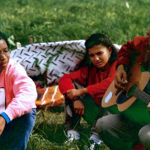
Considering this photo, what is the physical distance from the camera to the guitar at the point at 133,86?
2.99m

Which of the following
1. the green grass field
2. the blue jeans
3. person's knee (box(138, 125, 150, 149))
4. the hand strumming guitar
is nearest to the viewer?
person's knee (box(138, 125, 150, 149))

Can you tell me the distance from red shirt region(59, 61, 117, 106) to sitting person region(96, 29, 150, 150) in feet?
1.66

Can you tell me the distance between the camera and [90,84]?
163 inches

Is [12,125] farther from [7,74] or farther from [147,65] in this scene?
[147,65]

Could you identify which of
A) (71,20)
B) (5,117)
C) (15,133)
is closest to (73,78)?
(15,133)

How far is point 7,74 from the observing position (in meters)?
3.32

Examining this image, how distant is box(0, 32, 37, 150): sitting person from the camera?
296cm

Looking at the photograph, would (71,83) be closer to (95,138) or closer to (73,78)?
(73,78)

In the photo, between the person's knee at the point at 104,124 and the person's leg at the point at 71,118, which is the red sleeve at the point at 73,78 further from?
the person's knee at the point at 104,124

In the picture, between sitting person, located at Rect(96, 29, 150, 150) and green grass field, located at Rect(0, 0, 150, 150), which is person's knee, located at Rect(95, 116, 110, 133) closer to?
sitting person, located at Rect(96, 29, 150, 150)

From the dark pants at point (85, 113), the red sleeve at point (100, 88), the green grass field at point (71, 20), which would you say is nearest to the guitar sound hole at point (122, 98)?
the red sleeve at point (100, 88)

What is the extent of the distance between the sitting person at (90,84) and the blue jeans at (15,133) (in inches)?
34.2

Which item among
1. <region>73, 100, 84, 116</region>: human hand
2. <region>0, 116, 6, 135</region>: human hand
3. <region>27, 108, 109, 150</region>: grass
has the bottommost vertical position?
<region>27, 108, 109, 150</region>: grass

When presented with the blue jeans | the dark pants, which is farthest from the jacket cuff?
the dark pants
